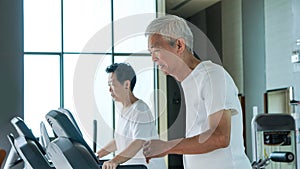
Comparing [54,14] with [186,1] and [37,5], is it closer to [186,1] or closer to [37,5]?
[37,5]

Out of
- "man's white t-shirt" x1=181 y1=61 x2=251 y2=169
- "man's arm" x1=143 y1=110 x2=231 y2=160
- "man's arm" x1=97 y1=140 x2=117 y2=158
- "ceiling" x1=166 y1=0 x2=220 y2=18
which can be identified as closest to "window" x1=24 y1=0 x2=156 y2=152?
"ceiling" x1=166 y1=0 x2=220 y2=18

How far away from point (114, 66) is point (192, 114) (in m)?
1.04

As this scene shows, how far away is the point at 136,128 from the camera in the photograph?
257 centimetres

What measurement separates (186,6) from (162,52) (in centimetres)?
993

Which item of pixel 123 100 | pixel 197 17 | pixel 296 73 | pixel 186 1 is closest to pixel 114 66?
pixel 123 100

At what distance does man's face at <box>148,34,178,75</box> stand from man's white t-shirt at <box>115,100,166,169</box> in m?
0.81

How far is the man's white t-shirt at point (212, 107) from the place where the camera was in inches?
64.8

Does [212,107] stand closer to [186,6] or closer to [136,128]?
[136,128]

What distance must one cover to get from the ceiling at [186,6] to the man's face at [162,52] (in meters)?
9.35

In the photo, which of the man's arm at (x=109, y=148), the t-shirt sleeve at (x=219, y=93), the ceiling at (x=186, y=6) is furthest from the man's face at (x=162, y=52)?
the ceiling at (x=186, y=6)

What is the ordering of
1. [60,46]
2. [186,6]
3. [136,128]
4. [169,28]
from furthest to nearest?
[186,6] → [60,46] → [136,128] → [169,28]

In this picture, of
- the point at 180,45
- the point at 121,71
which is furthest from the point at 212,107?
the point at 121,71

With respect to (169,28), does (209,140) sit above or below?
below

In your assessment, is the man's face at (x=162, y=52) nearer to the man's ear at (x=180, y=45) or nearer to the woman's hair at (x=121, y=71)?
the man's ear at (x=180, y=45)
